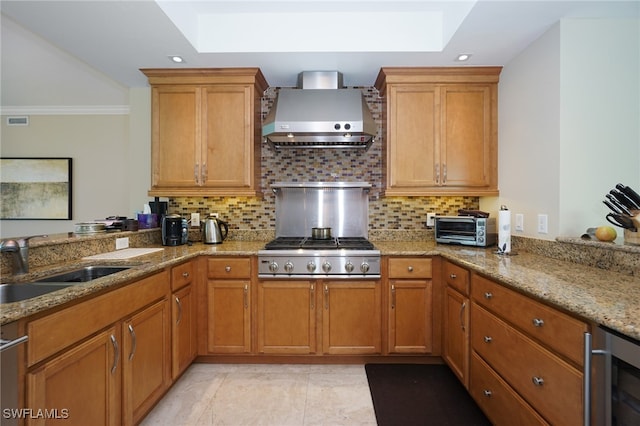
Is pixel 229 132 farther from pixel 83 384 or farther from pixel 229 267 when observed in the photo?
pixel 83 384

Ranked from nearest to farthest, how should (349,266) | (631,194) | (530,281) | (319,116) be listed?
(530,281) → (631,194) → (349,266) → (319,116)

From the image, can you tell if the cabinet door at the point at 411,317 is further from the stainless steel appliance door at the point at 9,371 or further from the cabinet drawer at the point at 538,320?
the stainless steel appliance door at the point at 9,371

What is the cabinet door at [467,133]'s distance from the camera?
2.60 metres

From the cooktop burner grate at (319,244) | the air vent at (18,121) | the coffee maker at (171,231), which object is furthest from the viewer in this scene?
the air vent at (18,121)

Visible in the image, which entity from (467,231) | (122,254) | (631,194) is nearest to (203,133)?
(122,254)

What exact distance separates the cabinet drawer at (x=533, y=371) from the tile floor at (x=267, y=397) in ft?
2.71

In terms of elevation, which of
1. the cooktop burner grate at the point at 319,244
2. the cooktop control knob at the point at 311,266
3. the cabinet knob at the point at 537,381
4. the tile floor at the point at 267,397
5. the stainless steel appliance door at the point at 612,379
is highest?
the cooktop burner grate at the point at 319,244

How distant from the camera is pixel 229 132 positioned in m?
2.62

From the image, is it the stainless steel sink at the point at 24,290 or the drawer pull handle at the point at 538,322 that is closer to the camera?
the drawer pull handle at the point at 538,322

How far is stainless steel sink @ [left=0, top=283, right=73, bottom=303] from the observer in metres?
1.38

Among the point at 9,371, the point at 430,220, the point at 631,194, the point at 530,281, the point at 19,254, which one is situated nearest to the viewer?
the point at 9,371

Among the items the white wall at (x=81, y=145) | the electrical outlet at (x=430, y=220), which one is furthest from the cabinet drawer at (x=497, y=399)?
the white wall at (x=81, y=145)

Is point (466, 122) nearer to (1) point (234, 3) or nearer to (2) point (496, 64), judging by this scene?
(2) point (496, 64)

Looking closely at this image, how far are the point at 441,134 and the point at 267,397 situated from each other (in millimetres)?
2478
